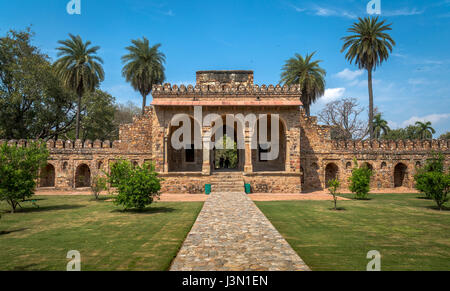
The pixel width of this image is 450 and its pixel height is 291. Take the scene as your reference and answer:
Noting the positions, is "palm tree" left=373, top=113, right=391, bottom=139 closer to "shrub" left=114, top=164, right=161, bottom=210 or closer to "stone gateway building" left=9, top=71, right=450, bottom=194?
→ "stone gateway building" left=9, top=71, right=450, bottom=194

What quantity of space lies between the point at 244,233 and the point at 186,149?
653 inches

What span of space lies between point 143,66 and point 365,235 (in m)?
30.0

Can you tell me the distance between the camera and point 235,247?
20.5 ft

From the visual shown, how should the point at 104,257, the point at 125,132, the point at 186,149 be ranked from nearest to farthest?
the point at 104,257 < the point at 125,132 < the point at 186,149

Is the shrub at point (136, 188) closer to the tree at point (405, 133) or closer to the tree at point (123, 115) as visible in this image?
the tree at point (123, 115)

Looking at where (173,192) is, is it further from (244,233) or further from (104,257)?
(104,257)

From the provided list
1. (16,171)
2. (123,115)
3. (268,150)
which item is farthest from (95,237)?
(123,115)

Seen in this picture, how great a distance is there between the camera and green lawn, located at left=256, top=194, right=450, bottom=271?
17.5 feet

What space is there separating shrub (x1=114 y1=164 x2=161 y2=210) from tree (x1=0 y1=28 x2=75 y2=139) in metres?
20.4

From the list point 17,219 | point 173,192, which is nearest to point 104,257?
point 17,219

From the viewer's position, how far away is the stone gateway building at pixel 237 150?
61.5ft

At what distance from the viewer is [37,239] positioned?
710 centimetres

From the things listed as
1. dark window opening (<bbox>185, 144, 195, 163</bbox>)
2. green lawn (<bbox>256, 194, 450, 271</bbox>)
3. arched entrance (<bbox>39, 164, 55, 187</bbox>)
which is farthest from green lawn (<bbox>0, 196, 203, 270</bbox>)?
arched entrance (<bbox>39, 164, 55, 187</bbox>)

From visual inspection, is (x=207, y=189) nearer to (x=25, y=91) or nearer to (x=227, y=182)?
(x=227, y=182)
